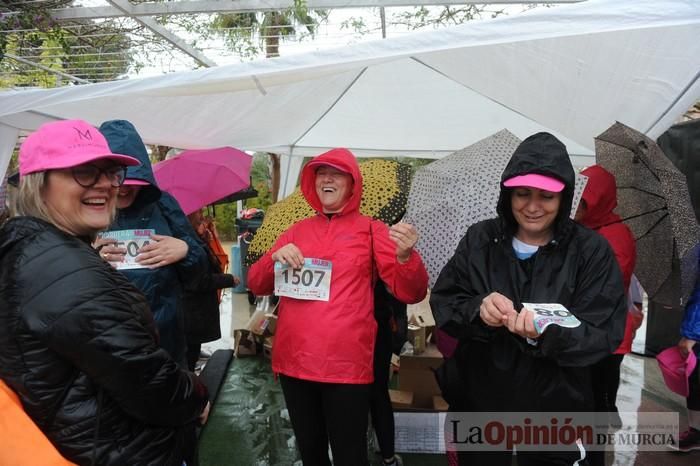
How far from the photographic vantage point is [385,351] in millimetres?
2713

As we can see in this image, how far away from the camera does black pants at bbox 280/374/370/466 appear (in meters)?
2.16

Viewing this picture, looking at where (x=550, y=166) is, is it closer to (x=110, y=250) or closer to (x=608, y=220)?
(x=608, y=220)

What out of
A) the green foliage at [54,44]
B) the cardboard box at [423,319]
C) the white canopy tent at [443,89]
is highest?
the green foliage at [54,44]

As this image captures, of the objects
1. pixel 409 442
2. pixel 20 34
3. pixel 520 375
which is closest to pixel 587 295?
pixel 520 375

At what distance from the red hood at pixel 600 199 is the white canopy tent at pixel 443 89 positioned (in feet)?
1.88

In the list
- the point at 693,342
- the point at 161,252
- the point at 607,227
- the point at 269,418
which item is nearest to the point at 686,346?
the point at 693,342

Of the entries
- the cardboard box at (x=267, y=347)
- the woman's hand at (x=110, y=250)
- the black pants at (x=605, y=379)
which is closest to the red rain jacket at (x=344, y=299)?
the woman's hand at (x=110, y=250)

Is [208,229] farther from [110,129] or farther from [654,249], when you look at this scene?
[654,249]

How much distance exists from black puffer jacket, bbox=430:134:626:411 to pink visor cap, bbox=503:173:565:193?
0.8 inches

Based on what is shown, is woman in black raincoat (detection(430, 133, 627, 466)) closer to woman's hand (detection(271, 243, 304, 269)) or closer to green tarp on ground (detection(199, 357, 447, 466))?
woman's hand (detection(271, 243, 304, 269))

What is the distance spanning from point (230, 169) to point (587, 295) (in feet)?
10.1

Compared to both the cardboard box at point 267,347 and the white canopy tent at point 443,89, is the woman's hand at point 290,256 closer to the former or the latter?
the white canopy tent at point 443,89

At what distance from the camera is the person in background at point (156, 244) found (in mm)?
2119

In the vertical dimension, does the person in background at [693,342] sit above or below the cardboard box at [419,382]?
above
